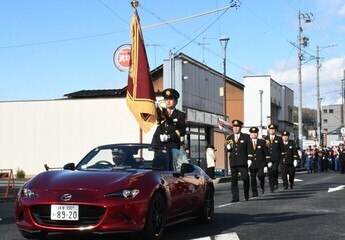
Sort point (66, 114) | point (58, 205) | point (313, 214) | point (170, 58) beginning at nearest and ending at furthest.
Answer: point (58, 205), point (313, 214), point (170, 58), point (66, 114)

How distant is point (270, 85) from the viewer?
188 feet

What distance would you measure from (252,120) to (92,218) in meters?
51.0

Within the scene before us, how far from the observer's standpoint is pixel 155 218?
718 cm

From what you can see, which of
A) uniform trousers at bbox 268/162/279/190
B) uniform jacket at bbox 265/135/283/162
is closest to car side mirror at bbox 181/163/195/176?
uniform trousers at bbox 268/162/279/190

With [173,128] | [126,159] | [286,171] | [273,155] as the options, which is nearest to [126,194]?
[126,159]

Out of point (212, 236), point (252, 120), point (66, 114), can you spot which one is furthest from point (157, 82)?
point (212, 236)

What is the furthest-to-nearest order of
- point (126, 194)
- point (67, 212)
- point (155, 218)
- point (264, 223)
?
1. point (264, 223)
2. point (155, 218)
3. point (126, 194)
4. point (67, 212)

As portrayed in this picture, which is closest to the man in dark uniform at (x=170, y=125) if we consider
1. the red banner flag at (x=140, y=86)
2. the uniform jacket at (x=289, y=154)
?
the red banner flag at (x=140, y=86)

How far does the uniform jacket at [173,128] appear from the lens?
1016cm

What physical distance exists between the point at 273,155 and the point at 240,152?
5.19 meters

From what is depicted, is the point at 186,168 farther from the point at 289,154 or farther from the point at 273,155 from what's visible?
the point at 289,154

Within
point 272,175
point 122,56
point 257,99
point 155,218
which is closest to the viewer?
point 155,218

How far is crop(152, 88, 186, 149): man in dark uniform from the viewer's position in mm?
10133

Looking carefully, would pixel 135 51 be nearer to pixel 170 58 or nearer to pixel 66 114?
pixel 170 58
